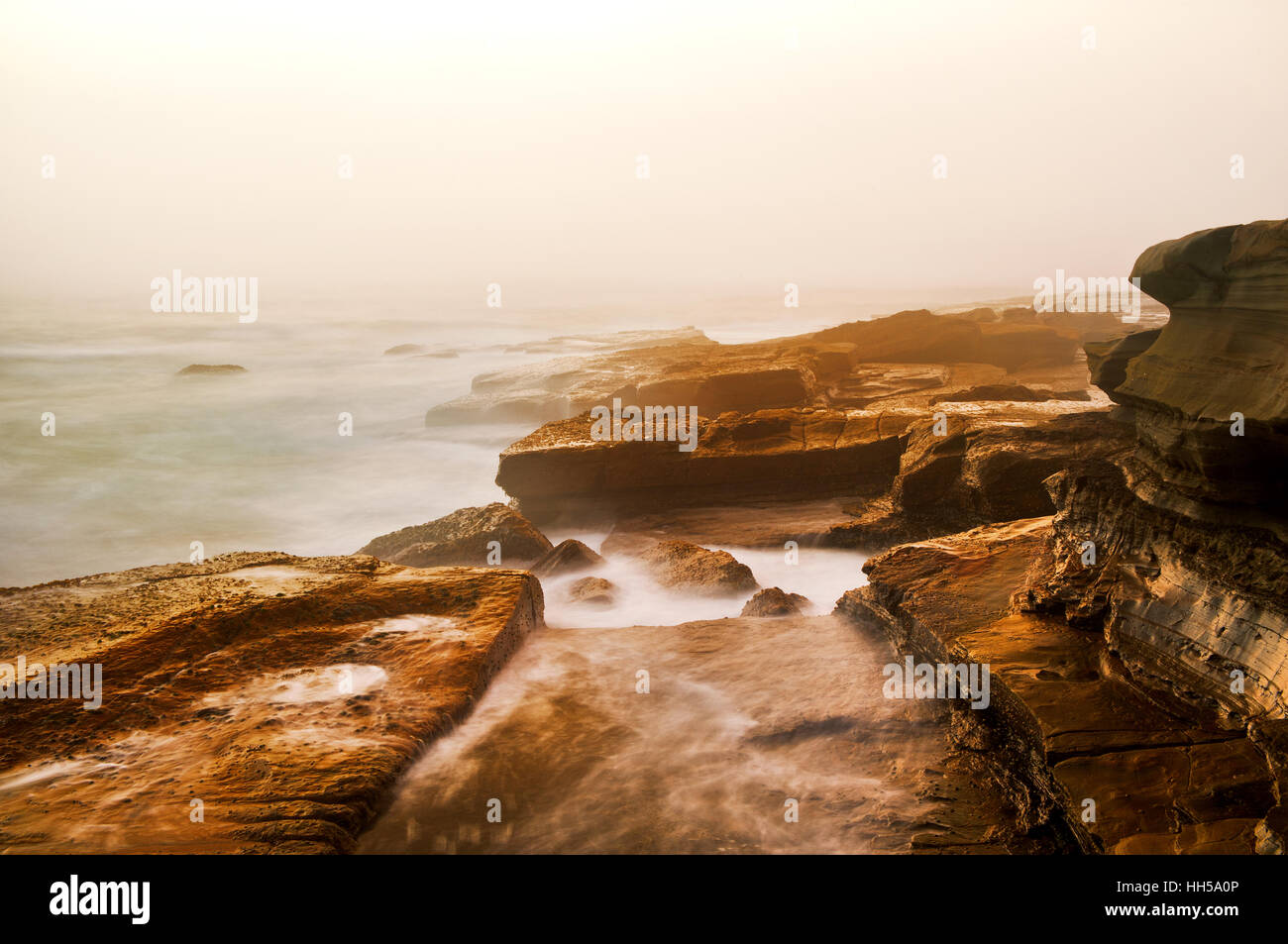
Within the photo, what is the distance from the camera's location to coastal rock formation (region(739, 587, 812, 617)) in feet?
27.0

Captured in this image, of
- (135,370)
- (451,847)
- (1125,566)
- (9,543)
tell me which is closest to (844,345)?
(1125,566)

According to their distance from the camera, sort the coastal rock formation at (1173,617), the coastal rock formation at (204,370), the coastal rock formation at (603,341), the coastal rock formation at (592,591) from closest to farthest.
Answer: the coastal rock formation at (1173,617)
the coastal rock formation at (592,591)
the coastal rock formation at (204,370)
the coastal rock formation at (603,341)

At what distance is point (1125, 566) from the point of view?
18.3 ft

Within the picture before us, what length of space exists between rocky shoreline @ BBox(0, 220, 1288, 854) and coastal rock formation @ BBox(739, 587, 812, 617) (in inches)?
1.2

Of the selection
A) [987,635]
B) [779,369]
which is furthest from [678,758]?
[779,369]

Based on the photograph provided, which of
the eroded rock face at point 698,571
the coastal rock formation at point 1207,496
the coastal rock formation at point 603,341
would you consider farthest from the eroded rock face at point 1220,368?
the coastal rock formation at point 603,341

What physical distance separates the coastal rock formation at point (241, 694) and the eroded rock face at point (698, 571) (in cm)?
215

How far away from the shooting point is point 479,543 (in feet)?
34.8

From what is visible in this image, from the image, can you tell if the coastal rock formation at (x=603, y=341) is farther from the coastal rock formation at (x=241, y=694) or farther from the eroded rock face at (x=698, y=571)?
the coastal rock formation at (x=241, y=694)

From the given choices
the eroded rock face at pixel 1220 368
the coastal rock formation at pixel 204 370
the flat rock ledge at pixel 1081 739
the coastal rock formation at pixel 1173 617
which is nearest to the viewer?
the flat rock ledge at pixel 1081 739

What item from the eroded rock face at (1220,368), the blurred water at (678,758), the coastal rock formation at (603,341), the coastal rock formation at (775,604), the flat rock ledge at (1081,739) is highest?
the coastal rock formation at (603,341)

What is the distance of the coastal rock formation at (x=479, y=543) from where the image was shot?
10.6 m

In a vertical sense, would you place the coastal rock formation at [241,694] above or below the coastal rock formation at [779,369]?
below

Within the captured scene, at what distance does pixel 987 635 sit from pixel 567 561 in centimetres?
553
